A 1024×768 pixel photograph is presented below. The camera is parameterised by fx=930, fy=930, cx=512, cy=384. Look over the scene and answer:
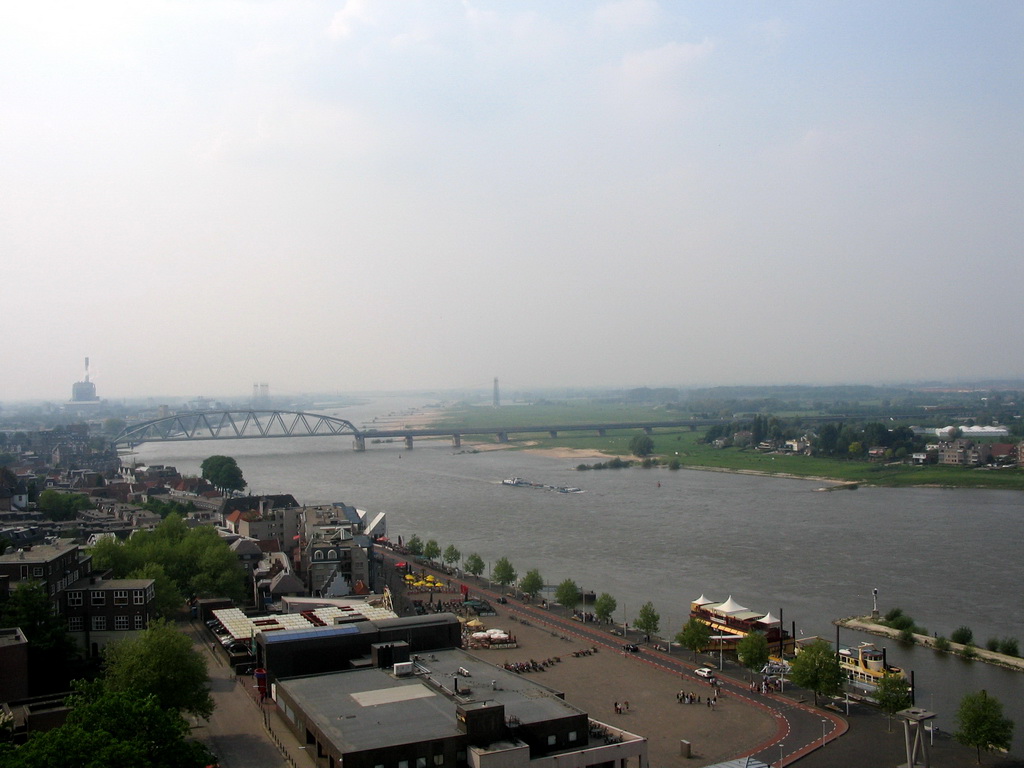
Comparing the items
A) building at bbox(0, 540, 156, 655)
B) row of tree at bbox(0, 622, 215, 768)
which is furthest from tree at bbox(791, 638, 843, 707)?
building at bbox(0, 540, 156, 655)

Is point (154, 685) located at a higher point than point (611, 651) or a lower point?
higher

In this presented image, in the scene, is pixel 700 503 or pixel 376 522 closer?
pixel 376 522

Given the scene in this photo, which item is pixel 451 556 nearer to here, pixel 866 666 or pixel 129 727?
pixel 866 666

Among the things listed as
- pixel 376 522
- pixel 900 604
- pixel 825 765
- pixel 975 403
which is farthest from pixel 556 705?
pixel 975 403

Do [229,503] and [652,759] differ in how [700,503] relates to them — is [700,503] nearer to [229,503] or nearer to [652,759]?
[229,503]

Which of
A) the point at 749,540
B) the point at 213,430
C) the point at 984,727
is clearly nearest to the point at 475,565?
the point at 749,540

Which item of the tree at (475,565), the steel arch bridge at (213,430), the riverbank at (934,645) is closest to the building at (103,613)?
the tree at (475,565)

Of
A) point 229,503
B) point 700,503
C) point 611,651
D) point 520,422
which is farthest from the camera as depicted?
point 520,422

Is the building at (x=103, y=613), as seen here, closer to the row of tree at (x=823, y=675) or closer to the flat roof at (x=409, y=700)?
the flat roof at (x=409, y=700)
